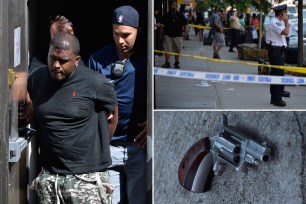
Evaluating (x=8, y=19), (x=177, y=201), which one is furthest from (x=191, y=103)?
(x=8, y=19)

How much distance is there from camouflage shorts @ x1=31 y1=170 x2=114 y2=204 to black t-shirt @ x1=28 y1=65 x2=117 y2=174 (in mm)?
42

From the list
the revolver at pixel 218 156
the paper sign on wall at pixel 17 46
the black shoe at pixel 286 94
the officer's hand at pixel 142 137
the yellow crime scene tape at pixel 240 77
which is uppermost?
the paper sign on wall at pixel 17 46

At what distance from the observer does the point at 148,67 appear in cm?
487

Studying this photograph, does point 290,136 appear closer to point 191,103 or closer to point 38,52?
point 191,103

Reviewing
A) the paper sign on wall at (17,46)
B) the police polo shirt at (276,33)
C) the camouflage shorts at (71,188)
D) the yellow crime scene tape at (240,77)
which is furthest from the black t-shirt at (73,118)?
the police polo shirt at (276,33)

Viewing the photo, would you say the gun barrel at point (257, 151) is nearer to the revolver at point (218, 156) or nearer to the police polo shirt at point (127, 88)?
the revolver at point (218, 156)

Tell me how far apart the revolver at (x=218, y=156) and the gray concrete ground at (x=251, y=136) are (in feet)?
0.13

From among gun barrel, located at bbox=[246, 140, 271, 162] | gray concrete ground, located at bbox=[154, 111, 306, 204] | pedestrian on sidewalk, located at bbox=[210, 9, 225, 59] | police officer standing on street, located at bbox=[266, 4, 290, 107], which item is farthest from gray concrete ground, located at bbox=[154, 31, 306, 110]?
pedestrian on sidewalk, located at bbox=[210, 9, 225, 59]

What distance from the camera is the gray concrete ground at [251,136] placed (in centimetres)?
543

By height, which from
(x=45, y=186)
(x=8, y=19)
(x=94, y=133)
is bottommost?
(x=45, y=186)

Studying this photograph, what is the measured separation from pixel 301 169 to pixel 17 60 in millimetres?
2308

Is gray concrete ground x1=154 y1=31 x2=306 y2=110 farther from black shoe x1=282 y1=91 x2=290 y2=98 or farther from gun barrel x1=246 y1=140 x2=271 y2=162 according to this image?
gun barrel x1=246 y1=140 x2=271 y2=162

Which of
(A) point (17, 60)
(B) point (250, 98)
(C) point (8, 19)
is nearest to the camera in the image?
(C) point (8, 19)

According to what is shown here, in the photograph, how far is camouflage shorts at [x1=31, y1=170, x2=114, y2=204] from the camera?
434 centimetres
